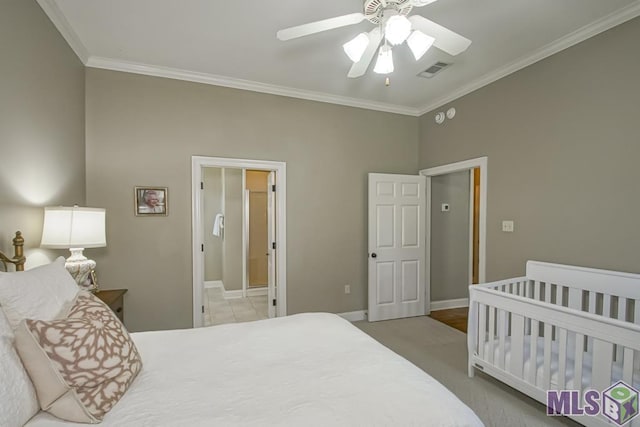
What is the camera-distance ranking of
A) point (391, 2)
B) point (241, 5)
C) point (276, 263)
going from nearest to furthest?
point (391, 2), point (241, 5), point (276, 263)

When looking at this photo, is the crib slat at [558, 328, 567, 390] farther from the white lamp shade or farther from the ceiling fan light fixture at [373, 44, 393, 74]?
the white lamp shade

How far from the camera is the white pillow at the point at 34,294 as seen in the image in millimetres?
1098

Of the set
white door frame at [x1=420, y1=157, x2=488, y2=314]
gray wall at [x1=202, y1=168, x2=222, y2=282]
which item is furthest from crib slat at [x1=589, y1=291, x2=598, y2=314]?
gray wall at [x1=202, y1=168, x2=222, y2=282]

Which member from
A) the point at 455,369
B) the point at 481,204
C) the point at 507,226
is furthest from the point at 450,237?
the point at 455,369

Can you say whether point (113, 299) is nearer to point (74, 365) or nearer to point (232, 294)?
point (74, 365)

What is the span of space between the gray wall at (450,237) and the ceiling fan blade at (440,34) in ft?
8.76

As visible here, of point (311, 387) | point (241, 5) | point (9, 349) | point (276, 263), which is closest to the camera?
point (9, 349)

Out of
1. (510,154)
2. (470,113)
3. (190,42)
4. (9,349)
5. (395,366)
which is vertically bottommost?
(395,366)

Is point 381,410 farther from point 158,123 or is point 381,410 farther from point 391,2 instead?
point 158,123

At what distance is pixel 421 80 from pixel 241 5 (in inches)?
82.4

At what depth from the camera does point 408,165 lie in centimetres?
432

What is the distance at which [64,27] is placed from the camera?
2342mm

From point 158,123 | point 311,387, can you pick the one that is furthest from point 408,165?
point 311,387

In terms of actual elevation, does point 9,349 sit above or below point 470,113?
below
